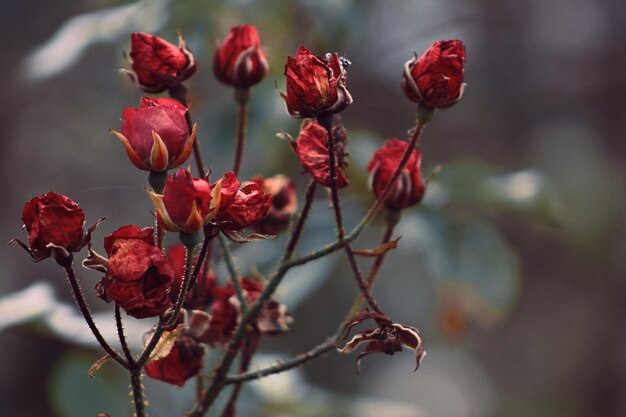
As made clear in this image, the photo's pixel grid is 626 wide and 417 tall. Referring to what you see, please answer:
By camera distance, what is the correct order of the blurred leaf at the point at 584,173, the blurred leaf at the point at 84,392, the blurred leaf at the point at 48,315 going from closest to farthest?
the blurred leaf at the point at 48,315 < the blurred leaf at the point at 84,392 < the blurred leaf at the point at 584,173

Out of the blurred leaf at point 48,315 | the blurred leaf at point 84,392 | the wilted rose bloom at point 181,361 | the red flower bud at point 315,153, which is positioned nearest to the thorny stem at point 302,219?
the red flower bud at point 315,153

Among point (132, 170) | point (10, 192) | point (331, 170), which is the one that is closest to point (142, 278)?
point (331, 170)

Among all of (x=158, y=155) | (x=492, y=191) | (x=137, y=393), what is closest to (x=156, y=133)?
(x=158, y=155)

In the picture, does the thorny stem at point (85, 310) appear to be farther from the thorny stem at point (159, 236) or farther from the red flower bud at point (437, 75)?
the red flower bud at point (437, 75)

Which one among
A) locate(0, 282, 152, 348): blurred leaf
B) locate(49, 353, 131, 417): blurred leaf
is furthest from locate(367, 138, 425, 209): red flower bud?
locate(49, 353, 131, 417): blurred leaf

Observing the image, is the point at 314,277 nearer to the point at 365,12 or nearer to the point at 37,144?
the point at 365,12

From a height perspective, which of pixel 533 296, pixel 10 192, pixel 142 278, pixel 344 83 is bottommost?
pixel 533 296
